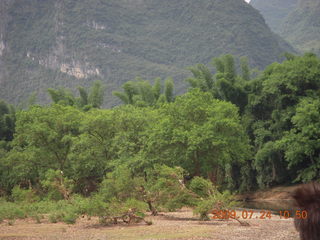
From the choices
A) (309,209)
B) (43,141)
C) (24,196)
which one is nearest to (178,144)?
(24,196)

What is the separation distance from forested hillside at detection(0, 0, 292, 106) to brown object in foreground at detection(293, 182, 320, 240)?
111 m

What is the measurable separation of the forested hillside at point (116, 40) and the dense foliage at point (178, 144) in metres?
78.1

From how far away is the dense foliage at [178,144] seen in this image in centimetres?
2217

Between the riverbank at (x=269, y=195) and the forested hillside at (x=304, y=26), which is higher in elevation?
the forested hillside at (x=304, y=26)

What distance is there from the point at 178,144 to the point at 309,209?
23.4 m

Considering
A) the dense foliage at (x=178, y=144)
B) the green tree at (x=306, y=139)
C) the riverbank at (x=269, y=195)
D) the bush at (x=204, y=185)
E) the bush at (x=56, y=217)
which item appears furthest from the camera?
the riverbank at (x=269, y=195)

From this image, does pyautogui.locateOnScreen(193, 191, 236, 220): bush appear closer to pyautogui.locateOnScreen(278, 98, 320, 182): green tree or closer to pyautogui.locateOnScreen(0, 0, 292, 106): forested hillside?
pyautogui.locateOnScreen(278, 98, 320, 182): green tree

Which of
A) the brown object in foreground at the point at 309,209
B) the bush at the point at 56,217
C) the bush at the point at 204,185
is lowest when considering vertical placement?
the bush at the point at 56,217

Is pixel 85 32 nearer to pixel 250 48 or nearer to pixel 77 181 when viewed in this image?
pixel 250 48

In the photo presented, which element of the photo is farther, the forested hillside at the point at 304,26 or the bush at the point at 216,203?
the forested hillside at the point at 304,26

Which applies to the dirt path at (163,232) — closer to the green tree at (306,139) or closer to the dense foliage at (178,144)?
the dense foliage at (178,144)

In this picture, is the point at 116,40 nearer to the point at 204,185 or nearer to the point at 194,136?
the point at 194,136

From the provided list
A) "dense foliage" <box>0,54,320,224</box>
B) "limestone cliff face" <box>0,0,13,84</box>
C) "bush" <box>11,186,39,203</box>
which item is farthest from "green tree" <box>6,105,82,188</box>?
"limestone cliff face" <box>0,0,13,84</box>

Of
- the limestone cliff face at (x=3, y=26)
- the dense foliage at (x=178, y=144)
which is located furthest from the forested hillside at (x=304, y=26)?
the dense foliage at (x=178, y=144)
